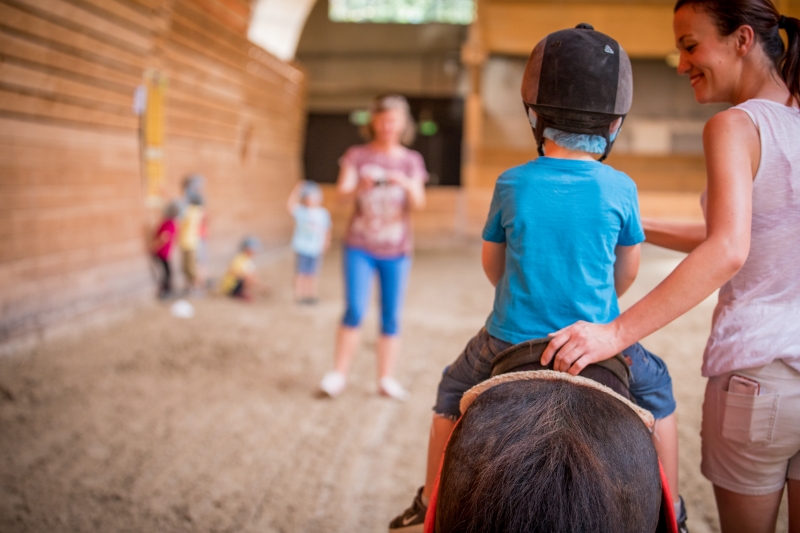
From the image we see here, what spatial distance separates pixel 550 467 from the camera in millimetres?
989

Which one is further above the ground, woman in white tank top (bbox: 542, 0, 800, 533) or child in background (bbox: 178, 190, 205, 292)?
woman in white tank top (bbox: 542, 0, 800, 533)

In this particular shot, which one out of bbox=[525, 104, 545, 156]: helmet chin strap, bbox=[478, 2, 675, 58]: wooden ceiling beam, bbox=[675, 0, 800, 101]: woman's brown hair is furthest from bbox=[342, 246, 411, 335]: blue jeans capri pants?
bbox=[478, 2, 675, 58]: wooden ceiling beam

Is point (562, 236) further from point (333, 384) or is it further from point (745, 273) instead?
point (333, 384)

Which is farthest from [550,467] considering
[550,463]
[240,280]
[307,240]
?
[240,280]

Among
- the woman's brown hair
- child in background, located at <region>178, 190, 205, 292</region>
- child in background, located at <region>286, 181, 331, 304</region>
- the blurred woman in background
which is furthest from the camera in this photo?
child in background, located at <region>286, 181, 331, 304</region>

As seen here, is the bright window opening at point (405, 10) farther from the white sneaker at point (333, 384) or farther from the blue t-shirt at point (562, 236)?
the blue t-shirt at point (562, 236)

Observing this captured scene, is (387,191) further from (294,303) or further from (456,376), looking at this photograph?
(294,303)

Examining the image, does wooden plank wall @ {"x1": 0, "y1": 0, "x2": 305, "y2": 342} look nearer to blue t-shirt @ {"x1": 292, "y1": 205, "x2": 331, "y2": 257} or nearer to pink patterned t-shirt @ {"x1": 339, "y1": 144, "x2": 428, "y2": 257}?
blue t-shirt @ {"x1": 292, "y1": 205, "x2": 331, "y2": 257}

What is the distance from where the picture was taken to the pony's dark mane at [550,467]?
0.97 m

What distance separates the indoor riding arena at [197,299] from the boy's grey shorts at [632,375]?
23 centimetres

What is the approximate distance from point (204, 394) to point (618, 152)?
1035cm

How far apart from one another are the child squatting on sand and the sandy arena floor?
32 centimetres

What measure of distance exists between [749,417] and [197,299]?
570cm

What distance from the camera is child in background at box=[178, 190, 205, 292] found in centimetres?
631
